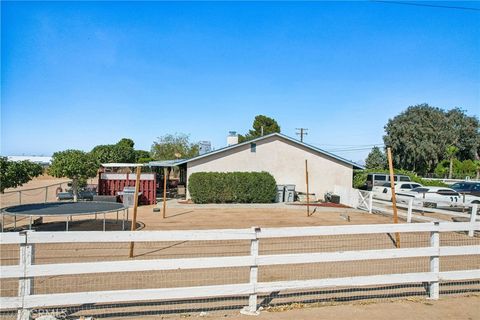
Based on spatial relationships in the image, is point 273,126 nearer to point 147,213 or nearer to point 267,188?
point 267,188

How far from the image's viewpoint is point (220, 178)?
23.3 m

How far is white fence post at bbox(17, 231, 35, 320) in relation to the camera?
4.68 metres

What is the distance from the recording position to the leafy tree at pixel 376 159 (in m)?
67.8

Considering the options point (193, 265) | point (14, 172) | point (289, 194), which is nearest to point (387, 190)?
point (289, 194)

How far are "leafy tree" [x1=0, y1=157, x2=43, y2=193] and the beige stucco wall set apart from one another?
13.1 metres

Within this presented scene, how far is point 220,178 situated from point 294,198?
5122 millimetres

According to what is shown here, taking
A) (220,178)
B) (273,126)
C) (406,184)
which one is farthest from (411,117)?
(220,178)

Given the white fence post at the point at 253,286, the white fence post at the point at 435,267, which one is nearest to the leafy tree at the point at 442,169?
the white fence post at the point at 435,267

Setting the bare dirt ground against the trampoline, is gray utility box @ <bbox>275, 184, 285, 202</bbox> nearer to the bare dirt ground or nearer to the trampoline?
the bare dirt ground

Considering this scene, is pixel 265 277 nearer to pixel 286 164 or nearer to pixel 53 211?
pixel 53 211

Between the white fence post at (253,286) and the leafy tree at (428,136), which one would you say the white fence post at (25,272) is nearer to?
the white fence post at (253,286)

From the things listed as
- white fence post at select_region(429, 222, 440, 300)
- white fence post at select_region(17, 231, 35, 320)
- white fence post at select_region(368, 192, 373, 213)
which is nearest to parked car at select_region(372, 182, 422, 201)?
white fence post at select_region(368, 192, 373, 213)

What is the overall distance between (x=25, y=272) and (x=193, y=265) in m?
Result: 2.01

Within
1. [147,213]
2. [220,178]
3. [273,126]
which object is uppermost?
[273,126]
